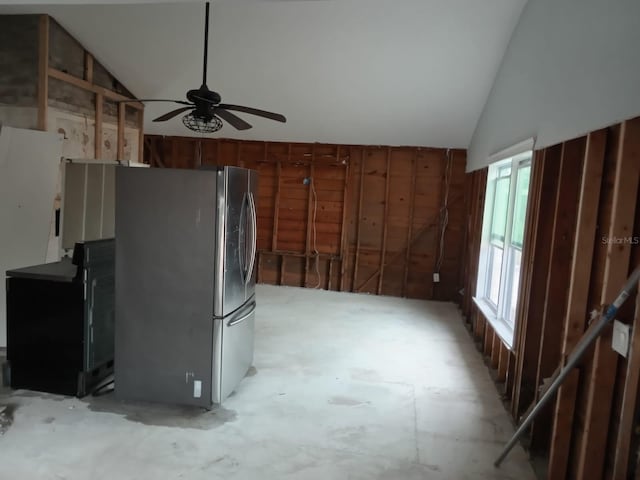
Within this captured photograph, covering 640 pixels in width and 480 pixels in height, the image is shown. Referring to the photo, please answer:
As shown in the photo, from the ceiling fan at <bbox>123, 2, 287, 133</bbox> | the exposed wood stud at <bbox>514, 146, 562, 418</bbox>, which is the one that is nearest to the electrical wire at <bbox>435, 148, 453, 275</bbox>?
the exposed wood stud at <bbox>514, 146, 562, 418</bbox>

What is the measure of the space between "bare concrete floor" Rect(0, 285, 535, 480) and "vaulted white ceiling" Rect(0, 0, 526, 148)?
3250mm

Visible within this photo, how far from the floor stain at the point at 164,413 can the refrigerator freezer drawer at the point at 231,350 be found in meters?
0.12

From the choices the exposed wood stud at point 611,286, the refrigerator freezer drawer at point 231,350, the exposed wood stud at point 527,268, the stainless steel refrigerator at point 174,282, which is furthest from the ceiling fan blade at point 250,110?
the exposed wood stud at point 611,286

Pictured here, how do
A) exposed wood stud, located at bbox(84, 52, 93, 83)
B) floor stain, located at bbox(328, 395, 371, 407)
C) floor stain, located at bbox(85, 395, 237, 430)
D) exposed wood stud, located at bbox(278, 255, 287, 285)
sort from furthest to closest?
exposed wood stud, located at bbox(278, 255, 287, 285) < exposed wood stud, located at bbox(84, 52, 93, 83) < floor stain, located at bbox(328, 395, 371, 407) < floor stain, located at bbox(85, 395, 237, 430)

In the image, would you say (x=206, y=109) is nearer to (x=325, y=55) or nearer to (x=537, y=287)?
(x=325, y=55)

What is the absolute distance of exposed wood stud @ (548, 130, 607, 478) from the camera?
2363 millimetres

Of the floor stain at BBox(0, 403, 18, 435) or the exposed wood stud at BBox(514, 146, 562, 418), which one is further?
the exposed wood stud at BBox(514, 146, 562, 418)

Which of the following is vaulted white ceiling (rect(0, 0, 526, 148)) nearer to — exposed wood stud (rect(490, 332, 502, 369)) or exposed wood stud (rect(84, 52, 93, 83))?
exposed wood stud (rect(84, 52, 93, 83))

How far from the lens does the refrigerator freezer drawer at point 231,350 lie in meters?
3.22

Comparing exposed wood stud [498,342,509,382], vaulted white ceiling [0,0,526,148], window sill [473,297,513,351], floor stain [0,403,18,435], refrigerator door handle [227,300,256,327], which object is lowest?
floor stain [0,403,18,435]

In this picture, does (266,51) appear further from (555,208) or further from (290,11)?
(555,208)

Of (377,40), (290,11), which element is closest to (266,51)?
(290,11)

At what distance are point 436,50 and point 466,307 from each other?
331 cm

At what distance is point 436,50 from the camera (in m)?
4.94
